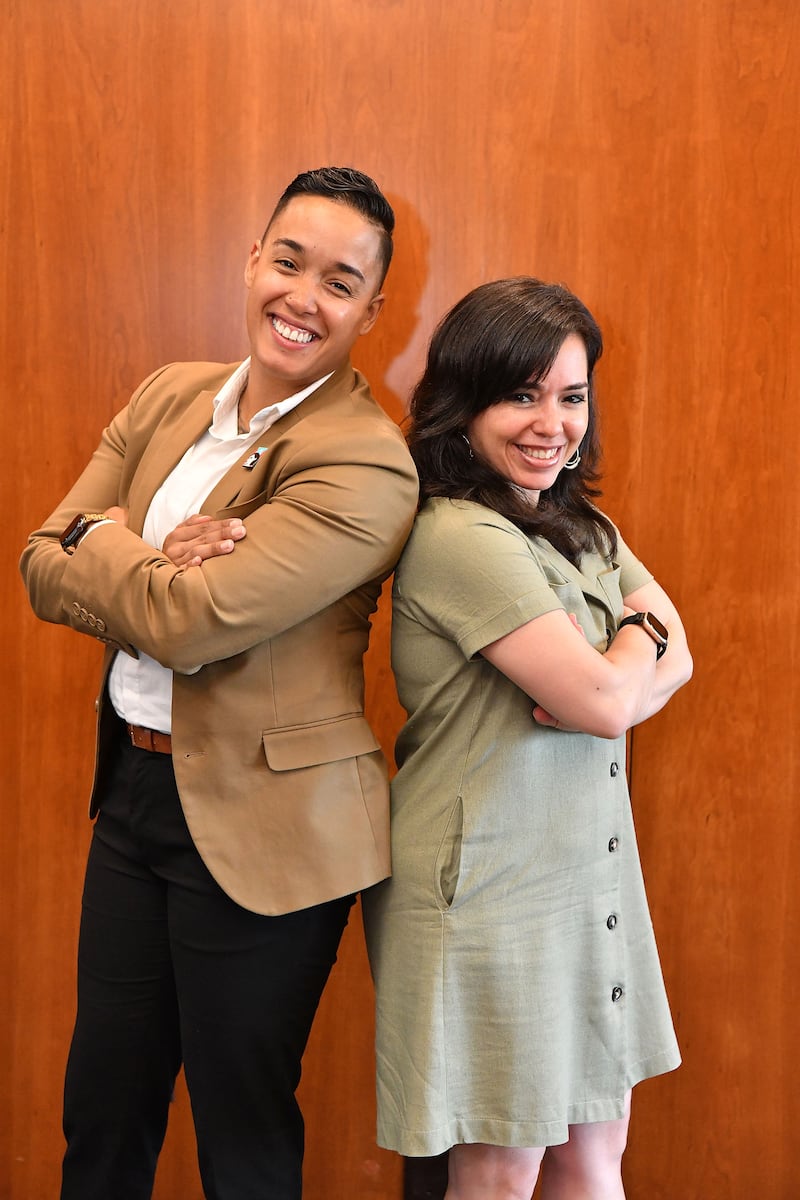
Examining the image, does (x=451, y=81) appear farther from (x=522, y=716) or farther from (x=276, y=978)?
(x=276, y=978)

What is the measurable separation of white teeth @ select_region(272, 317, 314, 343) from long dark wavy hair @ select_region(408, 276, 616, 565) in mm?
192

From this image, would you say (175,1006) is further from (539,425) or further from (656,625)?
(539,425)

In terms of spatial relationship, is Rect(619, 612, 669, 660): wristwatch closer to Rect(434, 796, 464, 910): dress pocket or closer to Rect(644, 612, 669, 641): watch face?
Rect(644, 612, 669, 641): watch face

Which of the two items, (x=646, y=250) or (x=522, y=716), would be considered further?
(x=646, y=250)

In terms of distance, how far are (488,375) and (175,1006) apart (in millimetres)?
1056

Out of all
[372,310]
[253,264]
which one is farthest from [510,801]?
[253,264]

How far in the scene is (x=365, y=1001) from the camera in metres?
2.29

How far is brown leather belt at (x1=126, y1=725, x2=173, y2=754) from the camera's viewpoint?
1.58 meters

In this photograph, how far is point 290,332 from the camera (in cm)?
158

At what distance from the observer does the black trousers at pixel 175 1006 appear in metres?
1.58

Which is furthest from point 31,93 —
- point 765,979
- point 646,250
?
point 765,979

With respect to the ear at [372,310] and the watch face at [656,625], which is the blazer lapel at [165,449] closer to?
the ear at [372,310]

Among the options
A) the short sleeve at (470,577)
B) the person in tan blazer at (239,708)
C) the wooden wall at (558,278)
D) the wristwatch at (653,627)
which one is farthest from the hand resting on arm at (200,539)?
the wooden wall at (558,278)

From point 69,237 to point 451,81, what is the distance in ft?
2.61
